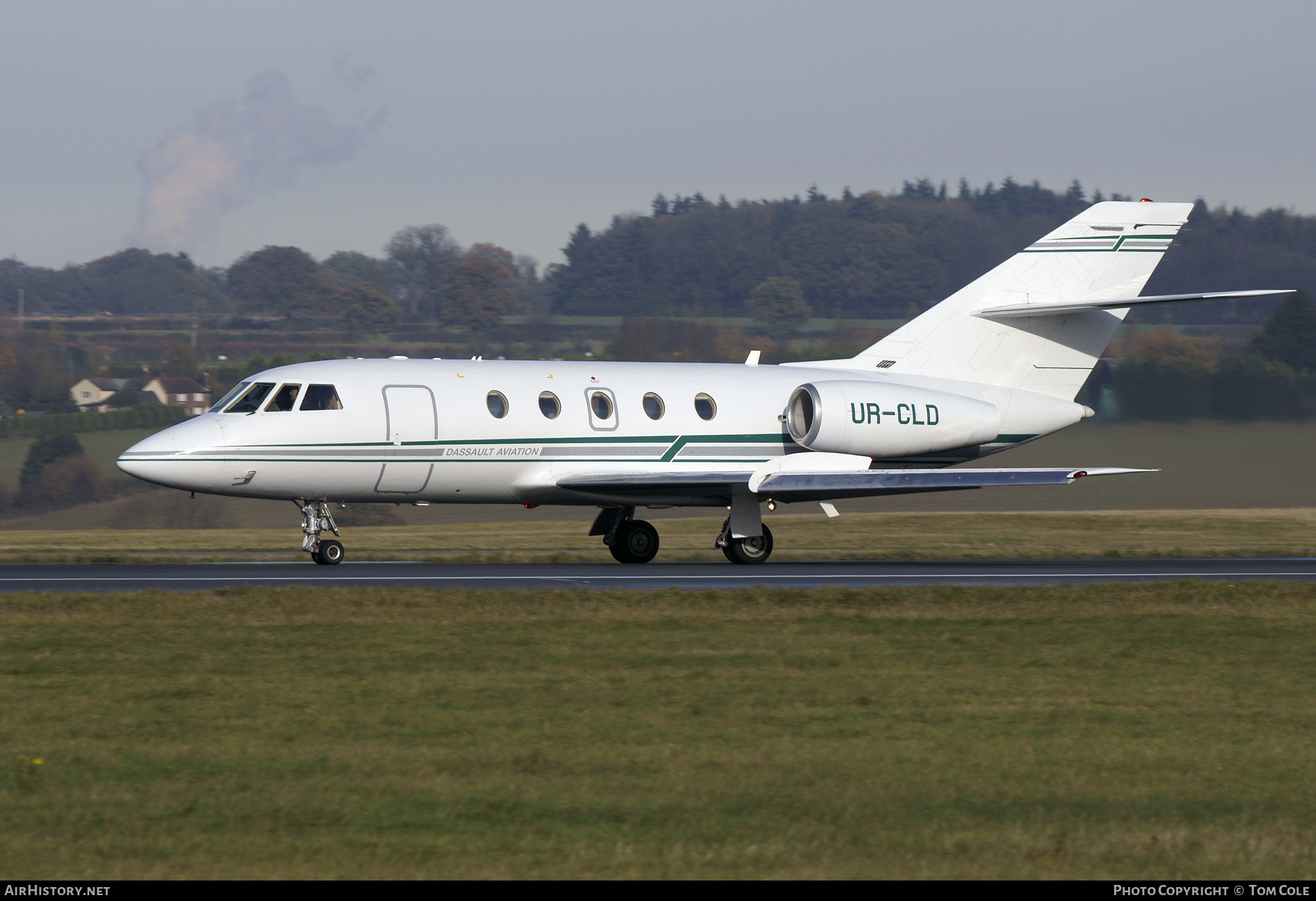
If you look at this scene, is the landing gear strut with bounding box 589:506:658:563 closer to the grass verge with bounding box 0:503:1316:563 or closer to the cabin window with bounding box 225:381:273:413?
the grass verge with bounding box 0:503:1316:563


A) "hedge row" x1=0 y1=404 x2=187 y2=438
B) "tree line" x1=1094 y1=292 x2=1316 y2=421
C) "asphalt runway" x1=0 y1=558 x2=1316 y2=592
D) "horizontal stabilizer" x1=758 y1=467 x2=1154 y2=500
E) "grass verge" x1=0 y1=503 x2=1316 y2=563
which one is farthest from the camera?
"hedge row" x1=0 y1=404 x2=187 y2=438

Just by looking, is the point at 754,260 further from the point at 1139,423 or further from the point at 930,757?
the point at 930,757

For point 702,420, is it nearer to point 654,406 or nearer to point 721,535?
point 654,406

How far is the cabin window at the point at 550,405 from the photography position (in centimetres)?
2373

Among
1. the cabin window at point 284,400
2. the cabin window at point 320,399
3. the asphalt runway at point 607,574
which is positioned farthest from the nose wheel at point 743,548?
the cabin window at point 284,400

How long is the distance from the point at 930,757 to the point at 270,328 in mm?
101629

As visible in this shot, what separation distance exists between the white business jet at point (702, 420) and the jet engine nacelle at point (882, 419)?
33mm

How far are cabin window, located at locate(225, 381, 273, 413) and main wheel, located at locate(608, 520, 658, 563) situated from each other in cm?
657

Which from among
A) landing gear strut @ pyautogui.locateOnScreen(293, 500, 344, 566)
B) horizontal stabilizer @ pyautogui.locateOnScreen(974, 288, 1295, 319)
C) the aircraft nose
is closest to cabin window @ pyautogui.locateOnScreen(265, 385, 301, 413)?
the aircraft nose

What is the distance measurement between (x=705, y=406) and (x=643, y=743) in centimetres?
1613

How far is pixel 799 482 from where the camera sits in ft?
76.8

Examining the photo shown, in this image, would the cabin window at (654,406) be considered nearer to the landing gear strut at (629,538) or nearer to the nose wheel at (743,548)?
the landing gear strut at (629,538)

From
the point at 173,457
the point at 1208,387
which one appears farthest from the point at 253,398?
the point at 1208,387

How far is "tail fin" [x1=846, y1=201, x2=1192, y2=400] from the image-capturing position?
2734cm
